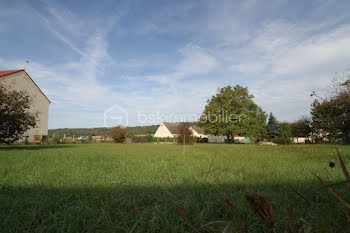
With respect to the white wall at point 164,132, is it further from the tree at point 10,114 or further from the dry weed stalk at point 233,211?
the dry weed stalk at point 233,211

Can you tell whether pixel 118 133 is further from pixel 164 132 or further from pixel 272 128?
pixel 272 128

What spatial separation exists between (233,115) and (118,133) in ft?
61.0

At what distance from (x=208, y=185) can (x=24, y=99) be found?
486 inches

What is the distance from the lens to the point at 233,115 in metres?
29.9

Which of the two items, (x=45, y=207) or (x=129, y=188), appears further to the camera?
(x=129, y=188)

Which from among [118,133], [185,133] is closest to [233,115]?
[185,133]

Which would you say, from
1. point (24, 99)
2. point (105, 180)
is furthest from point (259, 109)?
point (105, 180)

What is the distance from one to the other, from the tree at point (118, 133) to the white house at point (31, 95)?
9.73 metres

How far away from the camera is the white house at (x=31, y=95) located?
69.5 feet

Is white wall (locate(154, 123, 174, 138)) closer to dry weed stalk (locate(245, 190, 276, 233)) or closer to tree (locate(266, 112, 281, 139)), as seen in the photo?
tree (locate(266, 112, 281, 139))

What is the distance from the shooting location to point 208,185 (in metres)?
2.70

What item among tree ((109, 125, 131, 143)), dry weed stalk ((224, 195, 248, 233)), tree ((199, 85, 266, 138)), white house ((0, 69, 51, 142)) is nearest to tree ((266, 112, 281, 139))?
tree ((199, 85, 266, 138))

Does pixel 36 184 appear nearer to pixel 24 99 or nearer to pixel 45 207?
pixel 45 207

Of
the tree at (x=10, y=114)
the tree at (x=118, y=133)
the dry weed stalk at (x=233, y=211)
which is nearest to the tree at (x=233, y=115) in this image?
the tree at (x=118, y=133)
